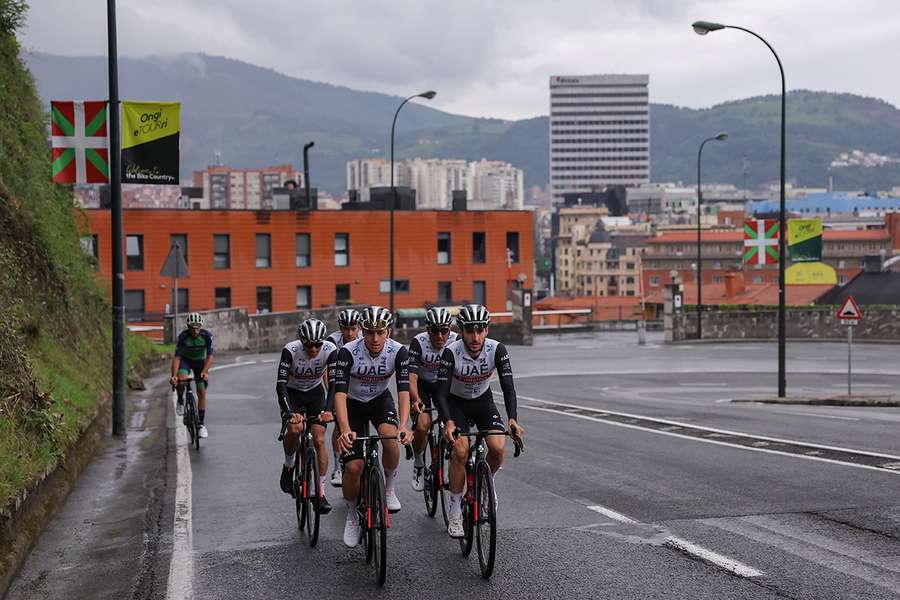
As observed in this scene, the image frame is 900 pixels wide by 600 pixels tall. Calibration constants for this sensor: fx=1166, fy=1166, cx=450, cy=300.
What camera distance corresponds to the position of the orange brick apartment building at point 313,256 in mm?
65312

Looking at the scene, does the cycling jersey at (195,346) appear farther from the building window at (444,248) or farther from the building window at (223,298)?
the building window at (444,248)

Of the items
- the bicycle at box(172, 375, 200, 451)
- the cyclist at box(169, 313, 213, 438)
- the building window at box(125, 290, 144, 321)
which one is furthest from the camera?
the building window at box(125, 290, 144, 321)

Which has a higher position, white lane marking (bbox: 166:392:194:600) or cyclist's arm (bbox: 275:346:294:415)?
cyclist's arm (bbox: 275:346:294:415)

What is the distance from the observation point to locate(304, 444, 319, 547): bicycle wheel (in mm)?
9648

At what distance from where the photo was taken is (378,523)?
8.31 m

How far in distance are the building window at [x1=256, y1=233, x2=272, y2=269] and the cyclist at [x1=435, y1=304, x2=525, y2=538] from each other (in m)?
59.2

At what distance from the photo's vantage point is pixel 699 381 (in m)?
33.8

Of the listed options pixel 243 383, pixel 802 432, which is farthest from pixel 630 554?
pixel 243 383

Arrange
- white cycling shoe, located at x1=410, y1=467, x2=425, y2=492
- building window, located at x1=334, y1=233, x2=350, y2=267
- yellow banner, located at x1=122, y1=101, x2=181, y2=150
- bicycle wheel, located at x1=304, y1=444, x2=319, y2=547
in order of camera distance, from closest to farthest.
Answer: bicycle wheel, located at x1=304, y1=444, x2=319, y2=547 → white cycling shoe, located at x1=410, y1=467, x2=425, y2=492 → yellow banner, located at x1=122, y1=101, x2=181, y2=150 → building window, located at x1=334, y1=233, x2=350, y2=267

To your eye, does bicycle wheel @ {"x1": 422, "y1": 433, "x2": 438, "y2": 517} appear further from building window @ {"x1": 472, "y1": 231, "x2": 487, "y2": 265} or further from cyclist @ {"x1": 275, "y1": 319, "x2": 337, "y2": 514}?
building window @ {"x1": 472, "y1": 231, "x2": 487, "y2": 265}

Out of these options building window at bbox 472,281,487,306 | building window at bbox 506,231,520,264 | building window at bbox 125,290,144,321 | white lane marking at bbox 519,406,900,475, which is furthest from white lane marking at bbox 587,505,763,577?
building window at bbox 506,231,520,264

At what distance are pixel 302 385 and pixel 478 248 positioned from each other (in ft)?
200

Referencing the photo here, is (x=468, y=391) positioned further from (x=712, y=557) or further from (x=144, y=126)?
(x=144, y=126)

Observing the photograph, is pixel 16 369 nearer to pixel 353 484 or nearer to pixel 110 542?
pixel 110 542
